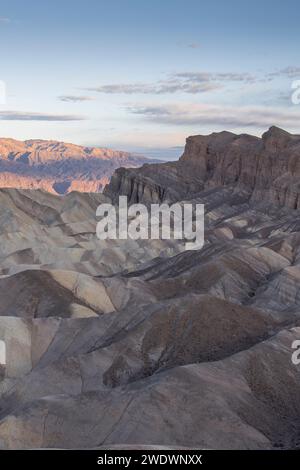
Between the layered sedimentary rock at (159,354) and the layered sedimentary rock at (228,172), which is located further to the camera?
the layered sedimentary rock at (228,172)

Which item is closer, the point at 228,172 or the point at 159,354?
the point at 159,354

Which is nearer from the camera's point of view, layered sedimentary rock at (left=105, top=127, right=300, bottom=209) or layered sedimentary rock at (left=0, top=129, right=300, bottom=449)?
layered sedimentary rock at (left=0, top=129, right=300, bottom=449)

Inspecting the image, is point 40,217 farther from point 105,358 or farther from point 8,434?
point 8,434

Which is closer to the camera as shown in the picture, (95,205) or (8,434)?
(8,434)

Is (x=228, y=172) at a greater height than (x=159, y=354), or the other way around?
(x=228, y=172)

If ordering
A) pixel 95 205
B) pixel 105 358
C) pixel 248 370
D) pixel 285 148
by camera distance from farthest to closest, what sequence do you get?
pixel 95 205 < pixel 285 148 < pixel 105 358 < pixel 248 370
